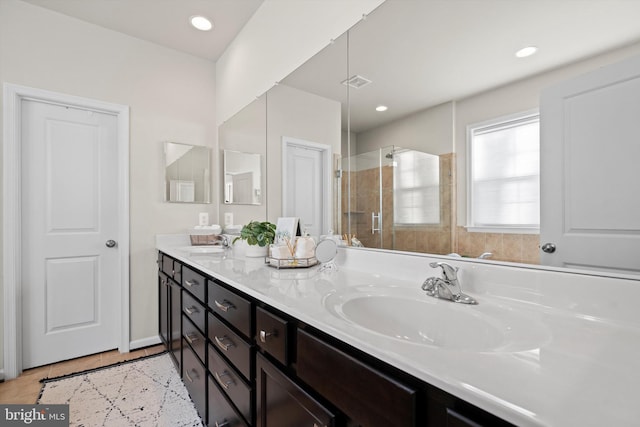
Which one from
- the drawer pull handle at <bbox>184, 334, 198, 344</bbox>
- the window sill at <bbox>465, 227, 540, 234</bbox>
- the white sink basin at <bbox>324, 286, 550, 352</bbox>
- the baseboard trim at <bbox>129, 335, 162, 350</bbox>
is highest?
the window sill at <bbox>465, 227, 540, 234</bbox>

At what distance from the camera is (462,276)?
0.96 meters

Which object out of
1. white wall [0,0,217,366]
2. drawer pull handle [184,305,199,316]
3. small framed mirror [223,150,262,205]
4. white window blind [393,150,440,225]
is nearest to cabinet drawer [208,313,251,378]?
drawer pull handle [184,305,199,316]

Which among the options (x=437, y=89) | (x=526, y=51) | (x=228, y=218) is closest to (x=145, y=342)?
(x=228, y=218)

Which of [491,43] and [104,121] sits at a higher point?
[104,121]

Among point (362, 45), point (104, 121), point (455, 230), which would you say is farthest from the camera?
point (104, 121)

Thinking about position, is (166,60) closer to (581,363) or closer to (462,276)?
(462,276)

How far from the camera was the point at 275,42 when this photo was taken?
1985mm

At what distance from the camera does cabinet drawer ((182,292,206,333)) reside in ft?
4.64

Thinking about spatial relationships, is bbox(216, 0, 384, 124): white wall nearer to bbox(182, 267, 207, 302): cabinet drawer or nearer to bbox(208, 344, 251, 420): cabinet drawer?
bbox(182, 267, 207, 302): cabinet drawer

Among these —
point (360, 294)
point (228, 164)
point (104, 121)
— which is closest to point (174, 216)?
point (228, 164)

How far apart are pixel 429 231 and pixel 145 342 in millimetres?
2584

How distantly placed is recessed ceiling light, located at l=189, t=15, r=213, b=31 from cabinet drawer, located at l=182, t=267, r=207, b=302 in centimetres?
188

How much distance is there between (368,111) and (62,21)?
2.51 meters

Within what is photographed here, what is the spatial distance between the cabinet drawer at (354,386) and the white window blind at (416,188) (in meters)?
0.66
